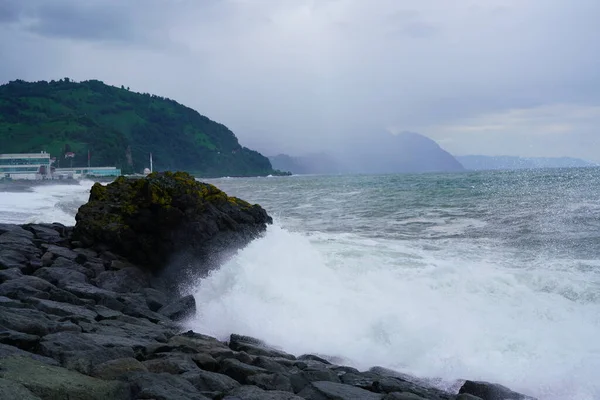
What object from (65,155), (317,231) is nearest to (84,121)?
(65,155)

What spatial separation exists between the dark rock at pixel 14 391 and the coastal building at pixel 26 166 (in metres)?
100

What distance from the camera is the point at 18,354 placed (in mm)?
5207

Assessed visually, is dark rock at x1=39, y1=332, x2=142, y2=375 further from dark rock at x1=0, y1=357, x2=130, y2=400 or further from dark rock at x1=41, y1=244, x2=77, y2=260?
dark rock at x1=41, y1=244, x2=77, y2=260

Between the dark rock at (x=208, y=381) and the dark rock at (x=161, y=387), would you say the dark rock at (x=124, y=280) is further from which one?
the dark rock at (x=161, y=387)

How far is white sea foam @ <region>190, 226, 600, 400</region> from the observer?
8500 millimetres

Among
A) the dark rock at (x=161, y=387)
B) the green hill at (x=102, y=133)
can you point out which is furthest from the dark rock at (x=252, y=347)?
the green hill at (x=102, y=133)

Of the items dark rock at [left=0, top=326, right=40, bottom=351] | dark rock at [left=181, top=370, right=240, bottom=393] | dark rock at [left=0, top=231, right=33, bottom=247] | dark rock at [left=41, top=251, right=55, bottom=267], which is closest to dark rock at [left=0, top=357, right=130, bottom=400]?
dark rock at [left=0, top=326, right=40, bottom=351]

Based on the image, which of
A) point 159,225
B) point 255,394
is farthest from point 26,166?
point 255,394

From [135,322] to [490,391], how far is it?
206 inches

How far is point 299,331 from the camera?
1003 centimetres

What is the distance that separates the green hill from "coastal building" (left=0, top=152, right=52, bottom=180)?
Result: 19.0 metres

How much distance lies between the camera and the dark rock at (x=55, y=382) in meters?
4.45

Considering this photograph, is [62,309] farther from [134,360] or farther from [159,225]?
[159,225]

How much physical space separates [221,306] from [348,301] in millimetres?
2642
